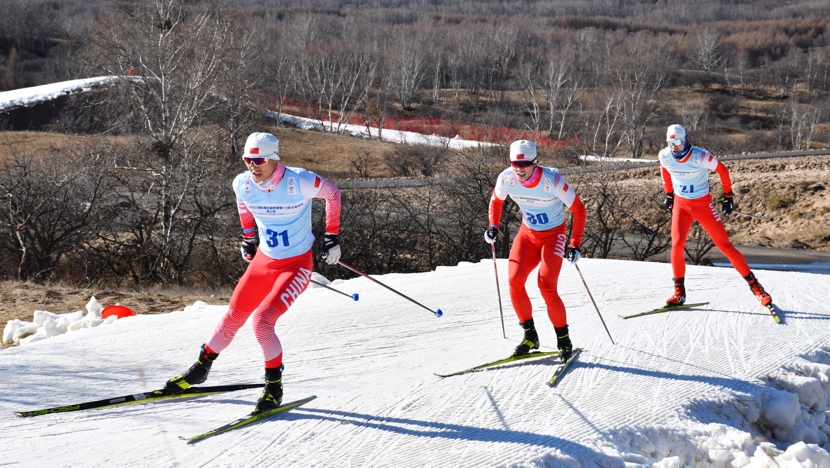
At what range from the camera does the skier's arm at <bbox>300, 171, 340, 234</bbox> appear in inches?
185

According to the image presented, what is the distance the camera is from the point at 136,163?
1908 cm

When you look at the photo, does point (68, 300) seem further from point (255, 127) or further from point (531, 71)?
point (531, 71)

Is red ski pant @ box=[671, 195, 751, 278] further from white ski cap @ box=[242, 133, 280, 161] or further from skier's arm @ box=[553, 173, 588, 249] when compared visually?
white ski cap @ box=[242, 133, 280, 161]

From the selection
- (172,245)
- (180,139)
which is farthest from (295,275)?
(180,139)

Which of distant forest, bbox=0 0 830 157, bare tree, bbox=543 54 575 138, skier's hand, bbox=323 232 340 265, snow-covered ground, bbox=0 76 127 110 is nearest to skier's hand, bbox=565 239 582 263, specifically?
skier's hand, bbox=323 232 340 265

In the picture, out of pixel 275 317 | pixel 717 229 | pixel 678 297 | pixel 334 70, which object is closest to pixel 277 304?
pixel 275 317

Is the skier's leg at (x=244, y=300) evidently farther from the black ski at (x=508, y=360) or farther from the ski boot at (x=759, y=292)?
the ski boot at (x=759, y=292)

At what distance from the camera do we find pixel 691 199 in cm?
756

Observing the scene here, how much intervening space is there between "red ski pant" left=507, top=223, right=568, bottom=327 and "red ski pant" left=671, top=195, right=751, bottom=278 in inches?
109

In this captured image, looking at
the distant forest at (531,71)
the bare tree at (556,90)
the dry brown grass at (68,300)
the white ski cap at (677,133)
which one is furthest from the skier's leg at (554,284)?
the bare tree at (556,90)

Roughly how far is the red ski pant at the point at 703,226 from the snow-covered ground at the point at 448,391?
2.11 ft

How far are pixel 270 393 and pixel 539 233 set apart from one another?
9.54 ft

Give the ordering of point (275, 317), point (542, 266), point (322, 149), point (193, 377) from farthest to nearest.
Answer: point (322, 149), point (542, 266), point (193, 377), point (275, 317)

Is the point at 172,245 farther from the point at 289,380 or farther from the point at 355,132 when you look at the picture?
the point at 355,132
